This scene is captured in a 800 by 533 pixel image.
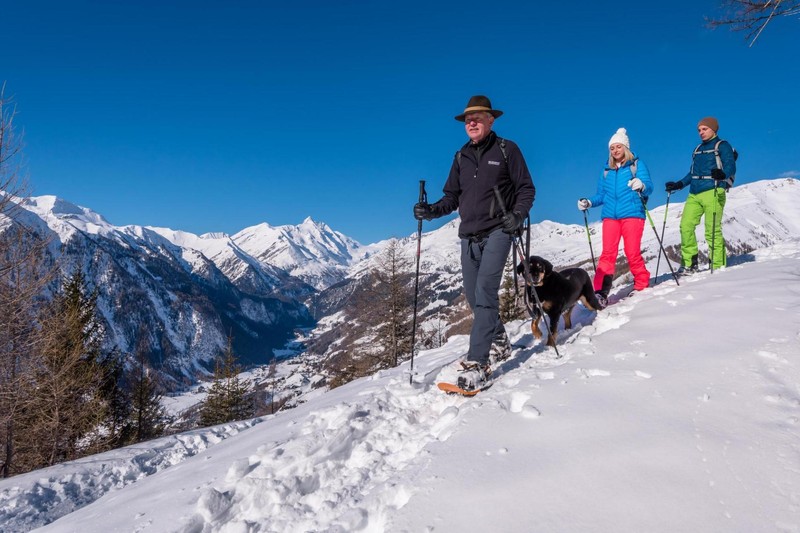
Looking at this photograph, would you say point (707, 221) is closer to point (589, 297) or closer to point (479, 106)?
point (589, 297)

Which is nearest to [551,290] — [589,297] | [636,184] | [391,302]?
[589,297]

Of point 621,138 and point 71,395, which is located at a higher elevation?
point 621,138

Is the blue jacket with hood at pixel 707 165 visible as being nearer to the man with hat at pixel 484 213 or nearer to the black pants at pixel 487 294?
the man with hat at pixel 484 213

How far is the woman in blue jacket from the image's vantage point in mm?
7832

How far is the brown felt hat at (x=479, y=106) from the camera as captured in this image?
16.2 ft

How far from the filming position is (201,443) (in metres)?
10.3

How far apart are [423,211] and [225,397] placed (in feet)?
95.2

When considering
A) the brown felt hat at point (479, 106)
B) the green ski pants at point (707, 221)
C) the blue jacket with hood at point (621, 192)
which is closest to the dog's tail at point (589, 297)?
the blue jacket with hood at point (621, 192)

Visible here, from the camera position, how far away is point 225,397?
2950 centimetres

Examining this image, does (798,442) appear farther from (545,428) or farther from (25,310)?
(25,310)

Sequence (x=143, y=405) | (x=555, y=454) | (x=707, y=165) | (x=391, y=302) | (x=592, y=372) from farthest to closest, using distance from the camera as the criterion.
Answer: (x=143, y=405) → (x=391, y=302) → (x=707, y=165) → (x=592, y=372) → (x=555, y=454)

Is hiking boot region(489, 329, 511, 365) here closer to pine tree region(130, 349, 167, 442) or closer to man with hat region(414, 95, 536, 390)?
man with hat region(414, 95, 536, 390)

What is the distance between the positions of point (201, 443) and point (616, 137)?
11897 mm

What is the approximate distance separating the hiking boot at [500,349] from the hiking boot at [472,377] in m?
0.98
